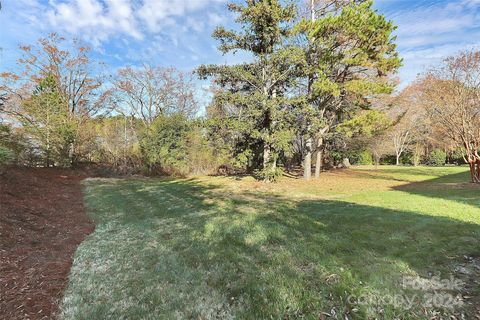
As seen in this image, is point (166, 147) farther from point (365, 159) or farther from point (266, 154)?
point (365, 159)

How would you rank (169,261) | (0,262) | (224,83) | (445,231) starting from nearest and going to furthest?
(0,262) → (169,261) → (445,231) → (224,83)

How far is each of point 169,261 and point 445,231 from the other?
486cm

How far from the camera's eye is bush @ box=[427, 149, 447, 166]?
29.0 metres

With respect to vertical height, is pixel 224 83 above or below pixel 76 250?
above

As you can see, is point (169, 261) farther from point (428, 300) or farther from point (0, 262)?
point (428, 300)

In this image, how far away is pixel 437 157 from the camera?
2923cm

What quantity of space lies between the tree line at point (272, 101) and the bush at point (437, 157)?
1062 centimetres

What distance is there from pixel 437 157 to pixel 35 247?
1402 inches

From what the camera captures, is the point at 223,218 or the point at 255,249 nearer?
the point at 255,249

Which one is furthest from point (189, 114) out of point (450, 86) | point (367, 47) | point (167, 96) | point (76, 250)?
point (76, 250)

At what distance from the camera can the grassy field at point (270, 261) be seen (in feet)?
Result: 9.12

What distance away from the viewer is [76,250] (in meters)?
4.47

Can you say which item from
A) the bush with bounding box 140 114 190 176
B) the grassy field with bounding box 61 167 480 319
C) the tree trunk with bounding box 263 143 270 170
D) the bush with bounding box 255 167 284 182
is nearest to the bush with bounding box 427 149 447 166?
the bush with bounding box 255 167 284 182

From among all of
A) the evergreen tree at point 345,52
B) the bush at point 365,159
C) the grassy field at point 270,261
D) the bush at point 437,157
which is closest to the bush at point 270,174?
the evergreen tree at point 345,52
